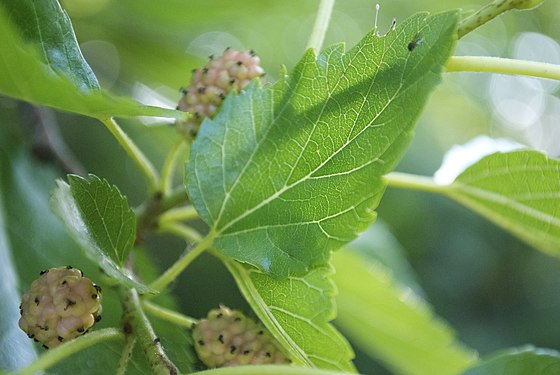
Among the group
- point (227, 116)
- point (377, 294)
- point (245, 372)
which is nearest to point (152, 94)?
point (377, 294)

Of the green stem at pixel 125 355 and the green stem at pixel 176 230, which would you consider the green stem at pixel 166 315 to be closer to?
the green stem at pixel 125 355

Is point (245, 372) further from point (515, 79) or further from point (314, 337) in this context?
point (515, 79)

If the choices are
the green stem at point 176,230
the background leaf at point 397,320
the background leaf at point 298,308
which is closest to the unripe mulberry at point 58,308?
the background leaf at point 298,308

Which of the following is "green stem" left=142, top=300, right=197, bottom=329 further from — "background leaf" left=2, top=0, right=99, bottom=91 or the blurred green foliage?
the blurred green foliage

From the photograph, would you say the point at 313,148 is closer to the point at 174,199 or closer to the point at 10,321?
the point at 174,199

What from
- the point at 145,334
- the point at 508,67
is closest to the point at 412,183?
the point at 508,67

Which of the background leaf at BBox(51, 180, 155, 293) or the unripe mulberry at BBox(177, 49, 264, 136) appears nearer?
the background leaf at BBox(51, 180, 155, 293)

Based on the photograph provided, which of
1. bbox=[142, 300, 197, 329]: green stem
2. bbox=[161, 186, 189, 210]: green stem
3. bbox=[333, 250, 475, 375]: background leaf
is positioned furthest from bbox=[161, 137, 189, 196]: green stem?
bbox=[333, 250, 475, 375]: background leaf
